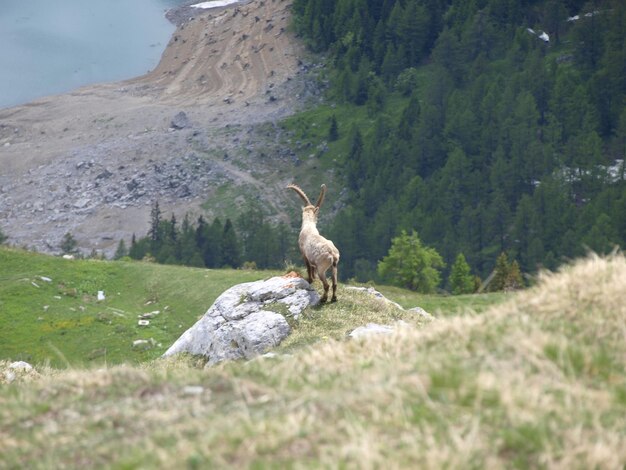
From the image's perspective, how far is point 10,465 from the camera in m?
10.5

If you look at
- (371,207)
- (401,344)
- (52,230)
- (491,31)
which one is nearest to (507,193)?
(371,207)

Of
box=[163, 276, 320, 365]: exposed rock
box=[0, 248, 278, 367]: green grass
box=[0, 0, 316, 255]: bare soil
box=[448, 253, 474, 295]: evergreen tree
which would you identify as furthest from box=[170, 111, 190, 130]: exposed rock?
box=[163, 276, 320, 365]: exposed rock

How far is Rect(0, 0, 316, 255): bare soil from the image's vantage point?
511 feet

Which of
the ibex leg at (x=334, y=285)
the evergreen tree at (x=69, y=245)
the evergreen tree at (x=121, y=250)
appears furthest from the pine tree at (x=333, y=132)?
the ibex leg at (x=334, y=285)

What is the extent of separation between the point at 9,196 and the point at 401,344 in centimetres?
15589

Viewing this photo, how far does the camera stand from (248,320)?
2912 cm

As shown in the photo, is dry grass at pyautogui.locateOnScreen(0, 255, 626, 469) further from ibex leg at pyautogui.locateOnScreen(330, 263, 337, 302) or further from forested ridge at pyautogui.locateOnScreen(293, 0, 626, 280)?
forested ridge at pyautogui.locateOnScreen(293, 0, 626, 280)

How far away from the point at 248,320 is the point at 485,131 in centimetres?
13781

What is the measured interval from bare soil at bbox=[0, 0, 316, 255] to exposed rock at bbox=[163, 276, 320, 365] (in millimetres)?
114491

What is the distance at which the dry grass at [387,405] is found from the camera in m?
9.80

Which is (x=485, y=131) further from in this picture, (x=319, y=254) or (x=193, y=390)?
(x=193, y=390)

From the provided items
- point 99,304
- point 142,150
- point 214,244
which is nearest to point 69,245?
point 214,244

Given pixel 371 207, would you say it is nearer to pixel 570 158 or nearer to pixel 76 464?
pixel 570 158

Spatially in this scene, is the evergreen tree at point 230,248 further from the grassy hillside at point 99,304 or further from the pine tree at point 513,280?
the grassy hillside at point 99,304
